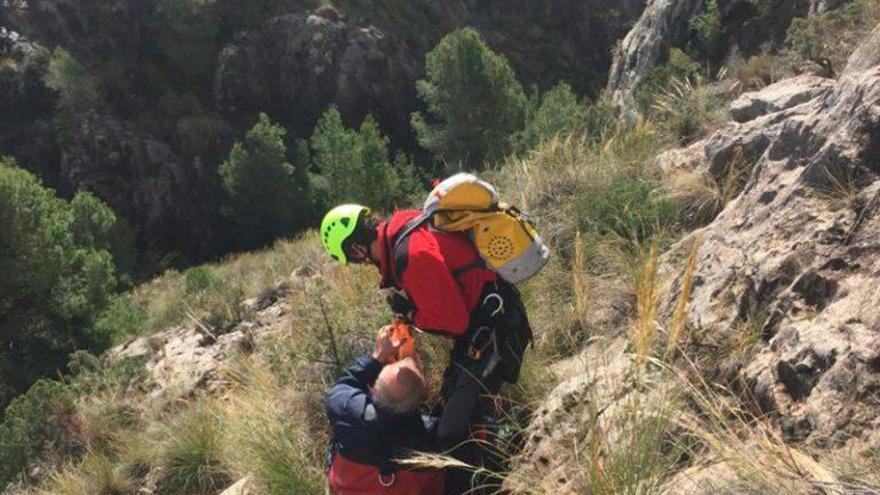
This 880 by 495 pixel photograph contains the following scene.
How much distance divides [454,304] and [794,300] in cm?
130

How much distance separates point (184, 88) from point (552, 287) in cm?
3793

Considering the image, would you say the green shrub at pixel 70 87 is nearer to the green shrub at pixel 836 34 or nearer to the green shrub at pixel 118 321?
the green shrub at pixel 118 321

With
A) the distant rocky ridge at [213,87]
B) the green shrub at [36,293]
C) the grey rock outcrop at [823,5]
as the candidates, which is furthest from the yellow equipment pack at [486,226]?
the distant rocky ridge at [213,87]

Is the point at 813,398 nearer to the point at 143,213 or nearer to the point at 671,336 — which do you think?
the point at 671,336

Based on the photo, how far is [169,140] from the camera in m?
34.7

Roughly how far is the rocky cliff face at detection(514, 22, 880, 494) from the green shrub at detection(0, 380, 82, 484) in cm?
412

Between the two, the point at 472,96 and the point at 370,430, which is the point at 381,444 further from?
the point at 472,96

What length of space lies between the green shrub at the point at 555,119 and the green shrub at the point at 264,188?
11486 mm

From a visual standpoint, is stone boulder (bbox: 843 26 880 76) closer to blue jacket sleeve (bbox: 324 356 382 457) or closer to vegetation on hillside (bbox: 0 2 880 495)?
vegetation on hillside (bbox: 0 2 880 495)

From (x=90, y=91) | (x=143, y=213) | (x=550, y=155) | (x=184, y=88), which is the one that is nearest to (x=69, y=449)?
(x=550, y=155)

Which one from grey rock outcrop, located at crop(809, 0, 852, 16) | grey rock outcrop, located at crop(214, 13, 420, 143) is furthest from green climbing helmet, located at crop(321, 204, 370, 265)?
grey rock outcrop, located at crop(214, 13, 420, 143)

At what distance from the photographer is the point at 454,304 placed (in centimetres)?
282

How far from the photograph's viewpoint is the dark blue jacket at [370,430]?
266 cm

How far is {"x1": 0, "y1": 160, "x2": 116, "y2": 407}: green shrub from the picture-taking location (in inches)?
452
